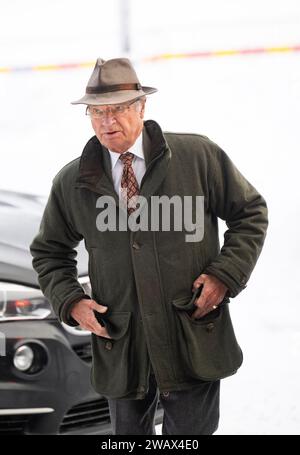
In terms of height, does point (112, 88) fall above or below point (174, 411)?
above

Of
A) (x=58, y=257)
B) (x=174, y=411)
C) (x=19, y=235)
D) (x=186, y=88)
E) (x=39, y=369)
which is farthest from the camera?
(x=186, y=88)

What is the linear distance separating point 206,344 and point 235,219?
1.14 ft

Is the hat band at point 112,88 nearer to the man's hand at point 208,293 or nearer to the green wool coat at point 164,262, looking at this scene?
the green wool coat at point 164,262

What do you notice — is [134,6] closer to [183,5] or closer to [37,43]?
[183,5]

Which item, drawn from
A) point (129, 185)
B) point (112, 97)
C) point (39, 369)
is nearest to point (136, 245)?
point (129, 185)

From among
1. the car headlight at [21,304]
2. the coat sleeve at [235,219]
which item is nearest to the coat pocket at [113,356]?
the coat sleeve at [235,219]

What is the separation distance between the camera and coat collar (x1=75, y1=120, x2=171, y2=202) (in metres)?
2.54

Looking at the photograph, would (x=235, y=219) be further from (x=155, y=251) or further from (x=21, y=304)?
(x=21, y=304)

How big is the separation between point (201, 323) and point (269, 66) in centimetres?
647

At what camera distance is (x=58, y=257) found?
2.73 m

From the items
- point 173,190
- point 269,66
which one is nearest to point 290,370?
point 173,190

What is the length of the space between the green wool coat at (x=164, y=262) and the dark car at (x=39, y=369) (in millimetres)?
642

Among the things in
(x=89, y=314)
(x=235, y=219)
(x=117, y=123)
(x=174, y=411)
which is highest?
(x=117, y=123)

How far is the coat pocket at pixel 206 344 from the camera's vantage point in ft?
8.41
